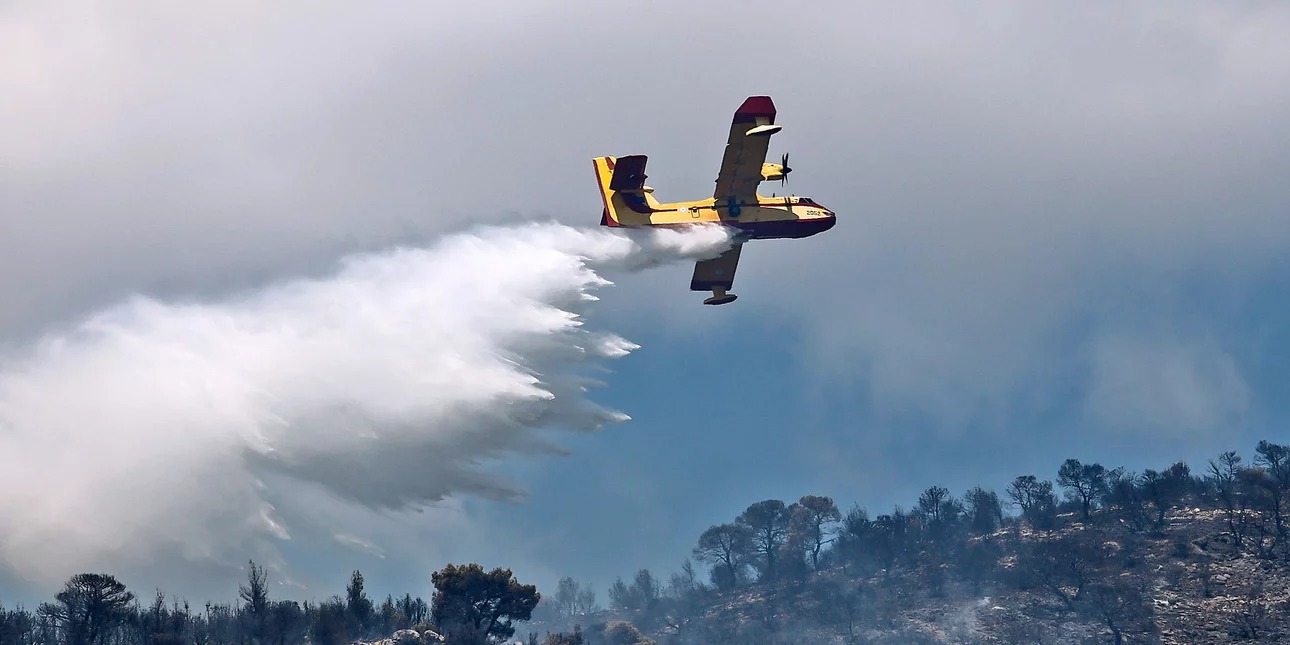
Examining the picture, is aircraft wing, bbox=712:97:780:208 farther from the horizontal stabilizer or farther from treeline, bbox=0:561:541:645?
treeline, bbox=0:561:541:645

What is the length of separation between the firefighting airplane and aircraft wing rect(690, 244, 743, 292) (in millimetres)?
3022

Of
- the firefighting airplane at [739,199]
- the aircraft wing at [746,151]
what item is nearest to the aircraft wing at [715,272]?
the firefighting airplane at [739,199]

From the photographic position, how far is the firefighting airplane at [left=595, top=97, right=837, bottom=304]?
44281 millimetres

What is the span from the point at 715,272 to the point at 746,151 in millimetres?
9078

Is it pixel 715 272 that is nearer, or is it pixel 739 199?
pixel 739 199

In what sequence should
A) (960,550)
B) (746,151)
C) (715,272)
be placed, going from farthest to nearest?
(960,550) → (715,272) → (746,151)

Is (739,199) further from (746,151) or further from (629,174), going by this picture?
(629,174)

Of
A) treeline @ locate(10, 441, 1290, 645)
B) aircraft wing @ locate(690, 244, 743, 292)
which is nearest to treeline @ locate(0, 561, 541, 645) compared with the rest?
treeline @ locate(10, 441, 1290, 645)

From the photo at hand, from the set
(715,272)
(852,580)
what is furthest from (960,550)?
(715,272)

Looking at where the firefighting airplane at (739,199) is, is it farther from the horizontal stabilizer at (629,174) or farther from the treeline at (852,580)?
the treeline at (852,580)

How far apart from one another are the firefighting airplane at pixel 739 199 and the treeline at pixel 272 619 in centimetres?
2504

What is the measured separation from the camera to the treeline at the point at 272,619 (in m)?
55.6

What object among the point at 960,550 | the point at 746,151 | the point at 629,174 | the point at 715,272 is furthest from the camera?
the point at 960,550

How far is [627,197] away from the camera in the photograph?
4634 centimetres
